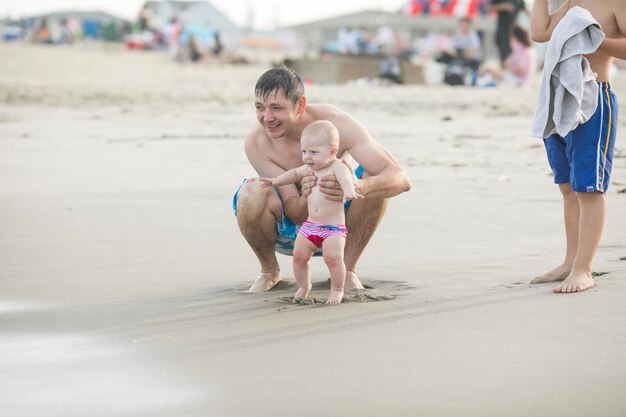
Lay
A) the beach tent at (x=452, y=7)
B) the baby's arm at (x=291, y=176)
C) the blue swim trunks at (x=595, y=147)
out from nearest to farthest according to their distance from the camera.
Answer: the blue swim trunks at (x=595, y=147), the baby's arm at (x=291, y=176), the beach tent at (x=452, y=7)

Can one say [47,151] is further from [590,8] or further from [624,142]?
[590,8]

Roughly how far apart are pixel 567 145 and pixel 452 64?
580 inches

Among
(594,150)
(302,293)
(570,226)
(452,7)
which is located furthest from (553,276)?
(452,7)

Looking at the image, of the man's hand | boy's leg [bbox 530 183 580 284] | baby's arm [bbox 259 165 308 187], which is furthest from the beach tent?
the man's hand

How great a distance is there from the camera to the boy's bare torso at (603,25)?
4516mm

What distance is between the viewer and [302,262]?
14.3 feet

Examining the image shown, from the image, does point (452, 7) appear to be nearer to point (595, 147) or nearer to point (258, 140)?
point (258, 140)

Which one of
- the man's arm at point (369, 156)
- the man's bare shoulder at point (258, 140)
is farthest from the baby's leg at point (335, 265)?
the man's bare shoulder at point (258, 140)

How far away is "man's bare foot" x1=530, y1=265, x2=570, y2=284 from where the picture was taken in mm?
4646

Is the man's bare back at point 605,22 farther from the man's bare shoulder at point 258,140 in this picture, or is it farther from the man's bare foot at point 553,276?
the man's bare shoulder at point 258,140

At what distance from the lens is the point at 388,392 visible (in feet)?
10.3

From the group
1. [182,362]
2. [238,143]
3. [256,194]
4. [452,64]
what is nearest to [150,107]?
[238,143]

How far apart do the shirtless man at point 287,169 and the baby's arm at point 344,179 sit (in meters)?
0.17

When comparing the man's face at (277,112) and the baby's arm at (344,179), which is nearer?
the baby's arm at (344,179)
